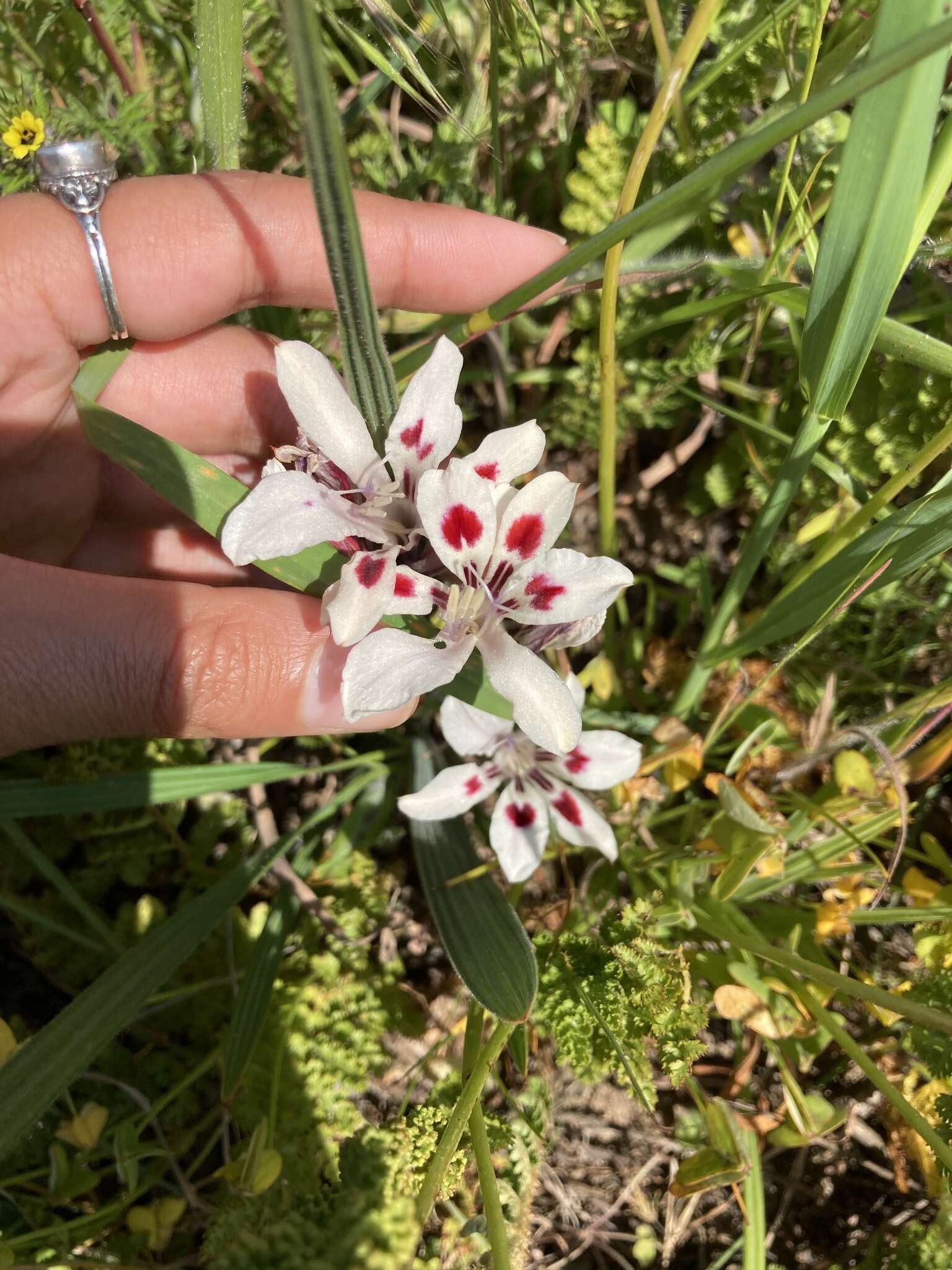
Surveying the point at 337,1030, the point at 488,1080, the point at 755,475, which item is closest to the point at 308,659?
the point at 337,1030

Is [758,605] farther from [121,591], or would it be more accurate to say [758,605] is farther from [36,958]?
[36,958]

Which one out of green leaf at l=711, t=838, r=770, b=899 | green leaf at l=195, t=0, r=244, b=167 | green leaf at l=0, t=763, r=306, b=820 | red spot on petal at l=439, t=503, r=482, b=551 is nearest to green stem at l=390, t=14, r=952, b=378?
red spot on petal at l=439, t=503, r=482, b=551

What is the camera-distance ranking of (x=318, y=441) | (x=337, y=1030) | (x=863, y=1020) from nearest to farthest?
(x=318, y=441) < (x=337, y=1030) < (x=863, y=1020)

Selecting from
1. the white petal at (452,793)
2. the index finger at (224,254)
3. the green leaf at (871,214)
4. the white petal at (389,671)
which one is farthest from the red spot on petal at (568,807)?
the index finger at (224,254)

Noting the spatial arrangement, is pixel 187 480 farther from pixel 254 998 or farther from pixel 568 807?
pixel 254 998

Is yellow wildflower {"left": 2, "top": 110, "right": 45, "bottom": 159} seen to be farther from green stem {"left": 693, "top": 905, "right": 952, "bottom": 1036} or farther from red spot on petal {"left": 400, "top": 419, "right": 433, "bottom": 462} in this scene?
green stem {"left": 693, "top": 905, "right": 952, "bottom": 1036}
